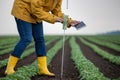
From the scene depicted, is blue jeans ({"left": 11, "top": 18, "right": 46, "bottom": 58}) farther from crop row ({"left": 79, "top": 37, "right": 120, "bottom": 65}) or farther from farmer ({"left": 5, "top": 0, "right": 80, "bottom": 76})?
crop row ({"left": 79, "top": 37, "right": 120, "bottom": 65})

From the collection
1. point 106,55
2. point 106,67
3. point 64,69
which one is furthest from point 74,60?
point 106,55

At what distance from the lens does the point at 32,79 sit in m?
4.82

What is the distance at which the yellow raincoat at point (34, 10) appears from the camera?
4.58m

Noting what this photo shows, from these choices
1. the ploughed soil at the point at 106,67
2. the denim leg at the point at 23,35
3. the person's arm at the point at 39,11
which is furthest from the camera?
the ploughed soil at the point at 106,67

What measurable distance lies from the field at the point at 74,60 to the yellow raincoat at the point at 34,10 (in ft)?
2.31

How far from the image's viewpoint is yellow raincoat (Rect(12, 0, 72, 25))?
15.0 ft

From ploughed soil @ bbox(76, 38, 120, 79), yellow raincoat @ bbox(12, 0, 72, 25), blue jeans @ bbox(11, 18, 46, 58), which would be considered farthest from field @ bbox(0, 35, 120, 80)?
yellow raincoat @ bbox(12, 0, 72, 25)

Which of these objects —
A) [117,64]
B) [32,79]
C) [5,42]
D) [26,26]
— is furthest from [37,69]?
[5,42]

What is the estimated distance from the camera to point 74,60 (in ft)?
22.1

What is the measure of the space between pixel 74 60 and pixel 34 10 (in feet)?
7.72

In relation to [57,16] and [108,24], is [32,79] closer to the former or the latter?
[57,16]

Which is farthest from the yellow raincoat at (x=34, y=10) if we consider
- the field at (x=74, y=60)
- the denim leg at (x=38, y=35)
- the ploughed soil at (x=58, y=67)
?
the ploughed soil at (x=58, y=67)

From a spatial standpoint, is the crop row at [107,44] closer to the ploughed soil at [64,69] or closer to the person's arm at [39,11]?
the ploughed soil at [64,69]

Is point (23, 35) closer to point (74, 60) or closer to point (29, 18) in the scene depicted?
point (29, 18)
